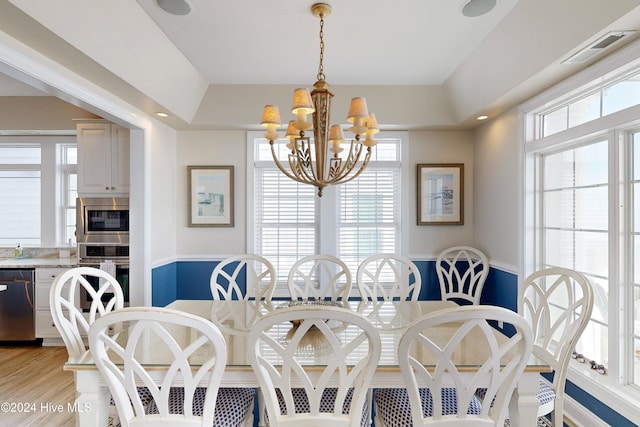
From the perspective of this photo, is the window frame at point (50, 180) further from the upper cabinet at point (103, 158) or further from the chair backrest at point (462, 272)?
the chair backrest at point (462, 272)

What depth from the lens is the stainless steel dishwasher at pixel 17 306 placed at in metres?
3.84

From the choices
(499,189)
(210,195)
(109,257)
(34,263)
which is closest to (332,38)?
(499,189)

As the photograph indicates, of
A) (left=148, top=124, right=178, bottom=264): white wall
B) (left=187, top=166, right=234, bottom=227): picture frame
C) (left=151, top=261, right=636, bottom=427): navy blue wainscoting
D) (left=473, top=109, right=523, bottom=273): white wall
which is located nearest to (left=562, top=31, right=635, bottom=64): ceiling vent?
(left=473, top=109, right=523, bottom=273): white wall

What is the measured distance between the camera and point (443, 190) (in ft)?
13.0

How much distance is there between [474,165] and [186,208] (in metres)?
3.23

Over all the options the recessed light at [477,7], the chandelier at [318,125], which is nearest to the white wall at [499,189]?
the recessed light at [477,7]

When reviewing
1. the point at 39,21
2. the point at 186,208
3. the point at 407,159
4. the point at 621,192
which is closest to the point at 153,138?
the point at 186,208

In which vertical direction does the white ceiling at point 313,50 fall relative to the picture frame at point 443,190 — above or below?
above

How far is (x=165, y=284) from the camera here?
147 inches

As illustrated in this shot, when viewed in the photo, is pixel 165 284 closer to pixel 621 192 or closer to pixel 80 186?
pixel 80 186

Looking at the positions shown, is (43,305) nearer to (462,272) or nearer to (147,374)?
(147,374)

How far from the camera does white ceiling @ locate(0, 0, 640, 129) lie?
194cm

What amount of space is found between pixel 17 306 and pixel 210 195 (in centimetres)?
236

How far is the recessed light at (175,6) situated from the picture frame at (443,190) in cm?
269
